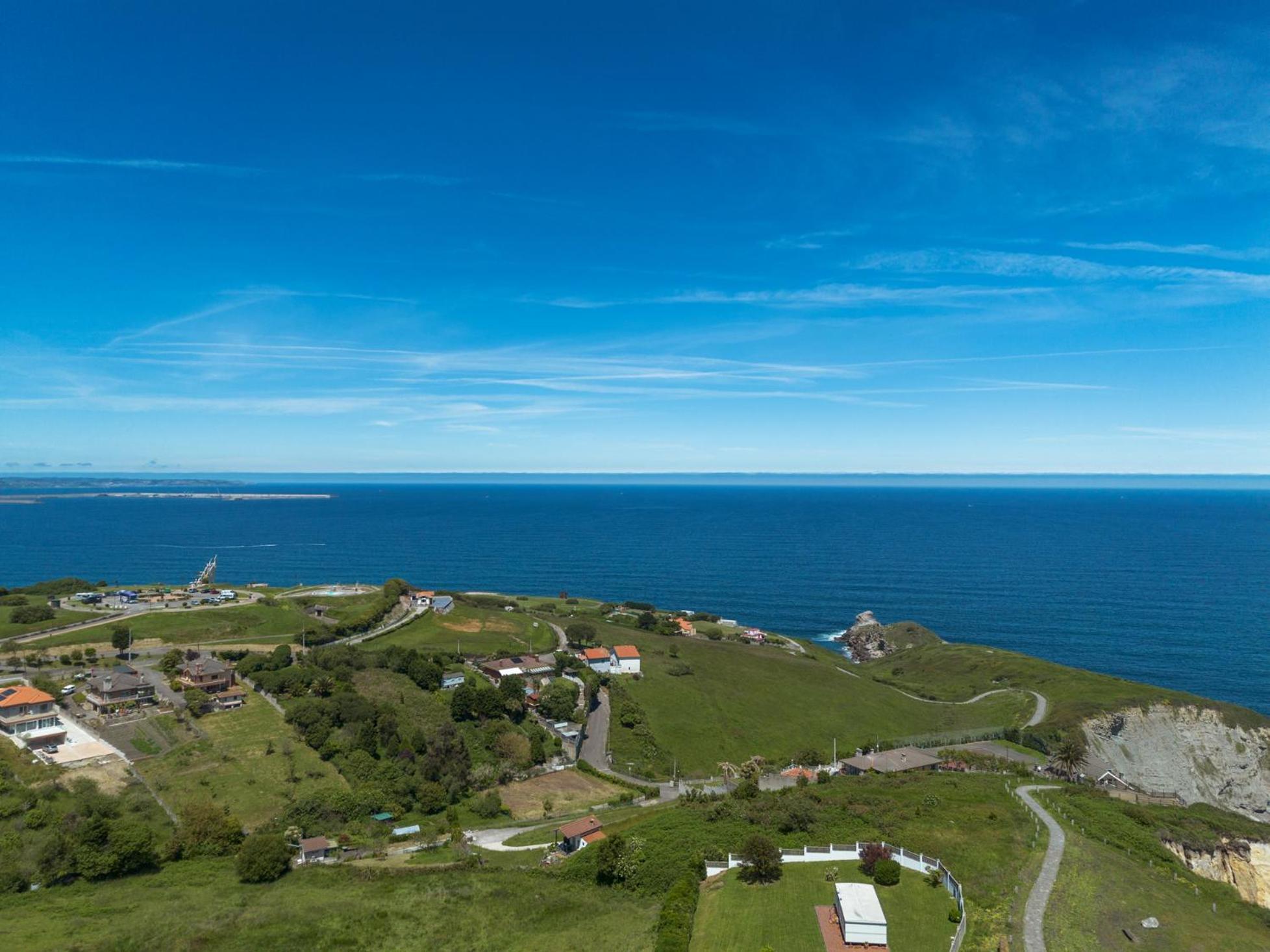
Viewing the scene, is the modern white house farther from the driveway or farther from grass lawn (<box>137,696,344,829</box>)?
grass lawn (<box>137,696,344,829</box>)

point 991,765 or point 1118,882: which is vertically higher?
point 1118,882

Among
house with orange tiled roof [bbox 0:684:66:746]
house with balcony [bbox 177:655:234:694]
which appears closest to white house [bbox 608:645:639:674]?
house with balcony [bbox 177:655:234:694]

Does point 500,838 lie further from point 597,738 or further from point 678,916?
point 597,738

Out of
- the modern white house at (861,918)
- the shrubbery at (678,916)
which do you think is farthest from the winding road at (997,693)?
the shrubbery at (678,916)

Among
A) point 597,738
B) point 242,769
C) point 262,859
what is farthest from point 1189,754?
point 242,769

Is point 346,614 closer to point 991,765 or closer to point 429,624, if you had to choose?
point 429,624

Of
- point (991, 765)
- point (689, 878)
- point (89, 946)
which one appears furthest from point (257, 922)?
point (991, 765)
